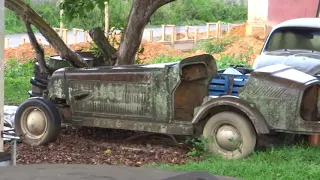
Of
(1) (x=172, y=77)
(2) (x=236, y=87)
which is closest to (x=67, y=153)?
(1) (x=172, y=77)

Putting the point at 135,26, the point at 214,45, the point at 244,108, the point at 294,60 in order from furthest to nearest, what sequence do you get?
the point at 214,45, the point at 294,60, the point at 135,26, the point at 244,108

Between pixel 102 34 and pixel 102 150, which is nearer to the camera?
pixel 102 150

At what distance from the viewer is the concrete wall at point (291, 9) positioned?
72.9 feet

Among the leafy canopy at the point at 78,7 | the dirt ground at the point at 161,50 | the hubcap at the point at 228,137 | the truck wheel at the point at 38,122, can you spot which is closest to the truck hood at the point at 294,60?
the hubcap at the point at 228,137

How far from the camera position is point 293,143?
312 inches

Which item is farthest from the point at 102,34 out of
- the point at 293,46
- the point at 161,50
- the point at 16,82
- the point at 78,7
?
the point at 161,50

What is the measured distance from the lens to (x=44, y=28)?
31.4 ft

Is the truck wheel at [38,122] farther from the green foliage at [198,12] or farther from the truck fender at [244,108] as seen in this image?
the green foliage at [198,12]

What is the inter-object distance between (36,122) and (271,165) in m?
3.33

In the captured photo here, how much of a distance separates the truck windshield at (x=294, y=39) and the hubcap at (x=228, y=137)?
3891 mm

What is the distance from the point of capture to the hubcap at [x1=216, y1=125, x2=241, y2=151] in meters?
7.54

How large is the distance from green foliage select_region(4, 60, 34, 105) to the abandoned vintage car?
380 cm

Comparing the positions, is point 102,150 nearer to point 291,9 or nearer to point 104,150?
point 104,150

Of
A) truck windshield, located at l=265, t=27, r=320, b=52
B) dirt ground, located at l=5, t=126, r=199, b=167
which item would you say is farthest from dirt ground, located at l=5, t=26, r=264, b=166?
truck windshield, located at l=265, t=27, r=320, b=52
